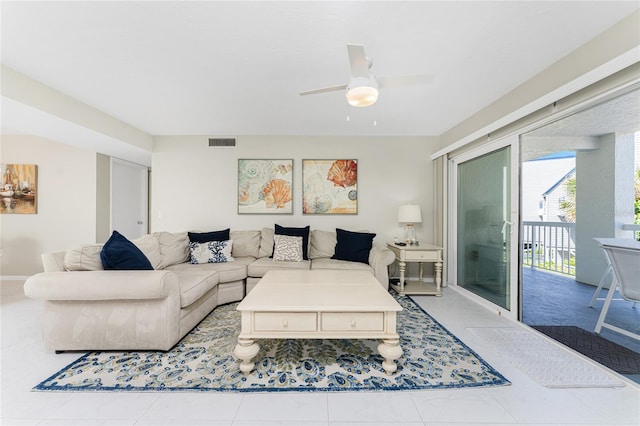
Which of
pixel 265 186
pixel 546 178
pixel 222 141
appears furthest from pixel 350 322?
pixel 546 178

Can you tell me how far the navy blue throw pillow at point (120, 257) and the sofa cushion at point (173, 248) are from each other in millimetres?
1121

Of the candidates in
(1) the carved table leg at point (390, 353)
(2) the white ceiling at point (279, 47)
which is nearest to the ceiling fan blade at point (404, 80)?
(2) the white ceiling at point (279, 47)

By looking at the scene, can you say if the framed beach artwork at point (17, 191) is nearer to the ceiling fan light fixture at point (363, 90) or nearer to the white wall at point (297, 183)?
the white wall at point (297, 183)

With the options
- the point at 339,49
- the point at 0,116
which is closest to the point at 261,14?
the point at 339,49

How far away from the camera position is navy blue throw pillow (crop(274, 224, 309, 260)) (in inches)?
156

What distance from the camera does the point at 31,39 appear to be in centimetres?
200

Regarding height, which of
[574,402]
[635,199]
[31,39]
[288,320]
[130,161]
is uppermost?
[31,39]

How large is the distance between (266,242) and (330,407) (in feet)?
9.05

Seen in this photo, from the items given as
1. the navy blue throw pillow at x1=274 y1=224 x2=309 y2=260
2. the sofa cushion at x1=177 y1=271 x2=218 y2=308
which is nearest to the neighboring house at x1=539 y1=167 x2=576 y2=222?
the navy blue throw pillow at x1=274 y1=224 x2=309 y2=260

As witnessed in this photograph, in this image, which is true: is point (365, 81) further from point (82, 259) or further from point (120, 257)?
point (82, 259)

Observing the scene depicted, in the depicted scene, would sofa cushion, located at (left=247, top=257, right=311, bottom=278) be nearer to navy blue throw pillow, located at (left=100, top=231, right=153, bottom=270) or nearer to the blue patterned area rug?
the blue patterned area rug

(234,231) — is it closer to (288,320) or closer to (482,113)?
(288,320)

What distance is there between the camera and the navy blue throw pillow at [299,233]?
13.0 ft

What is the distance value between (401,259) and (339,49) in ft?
9.12
